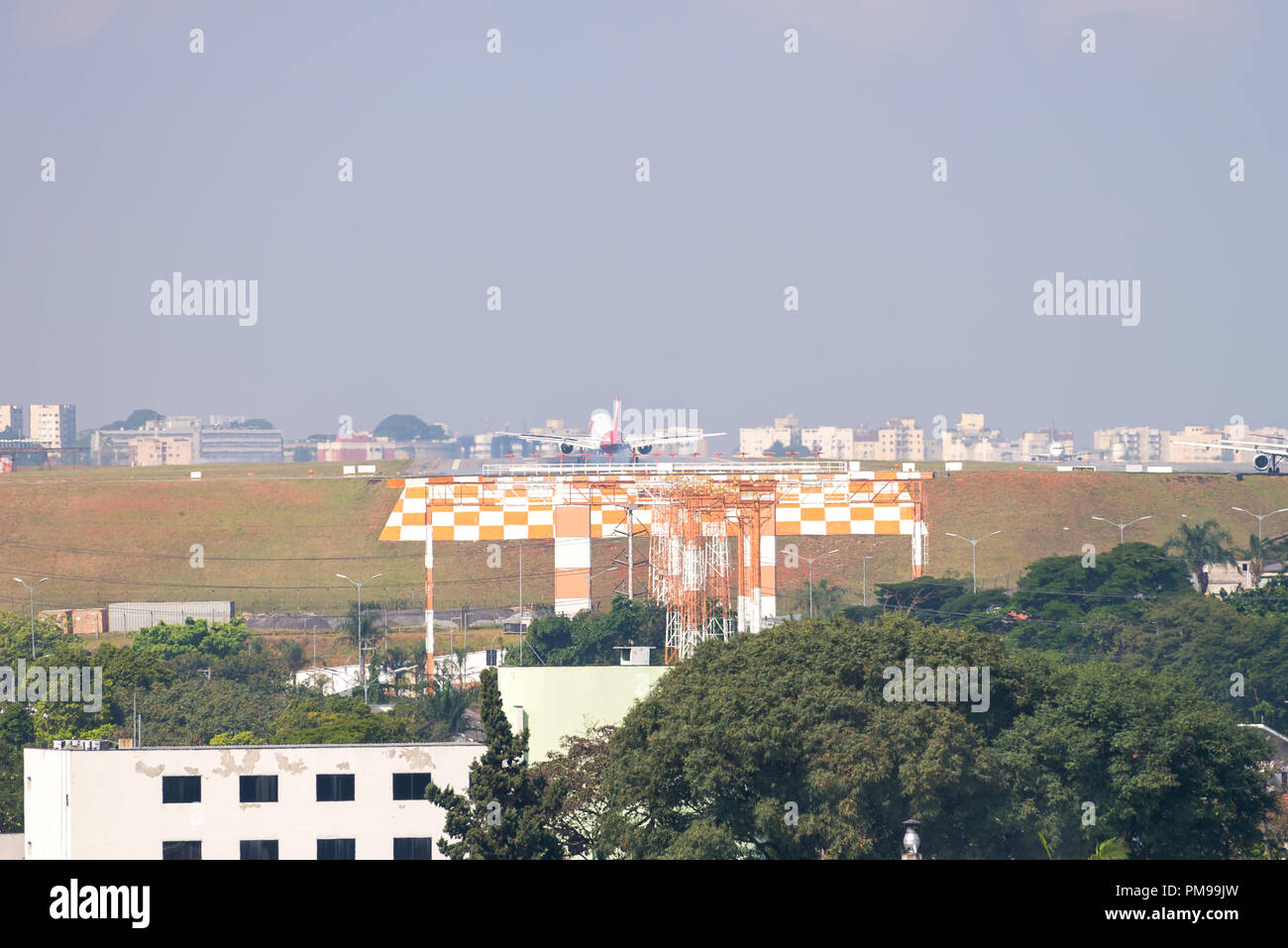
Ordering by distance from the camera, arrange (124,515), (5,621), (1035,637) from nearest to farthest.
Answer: (1035,637) < (5,621) < (124,515)

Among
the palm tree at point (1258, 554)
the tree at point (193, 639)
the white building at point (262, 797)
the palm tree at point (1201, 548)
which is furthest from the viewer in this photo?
the palm tree at point (1258, 554)

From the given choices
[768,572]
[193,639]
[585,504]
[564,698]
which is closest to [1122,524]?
[768,572]

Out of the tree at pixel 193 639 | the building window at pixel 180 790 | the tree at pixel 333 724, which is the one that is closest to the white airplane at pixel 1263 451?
the tree at pixel 333 724

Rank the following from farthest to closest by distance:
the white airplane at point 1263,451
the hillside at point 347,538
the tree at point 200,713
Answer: the hillside at point 347,538 < the white airplane at point 1263,451 < the tree at point 200,713

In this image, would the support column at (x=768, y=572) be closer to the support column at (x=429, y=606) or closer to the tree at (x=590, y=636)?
the tree at (x=590, y=636)
